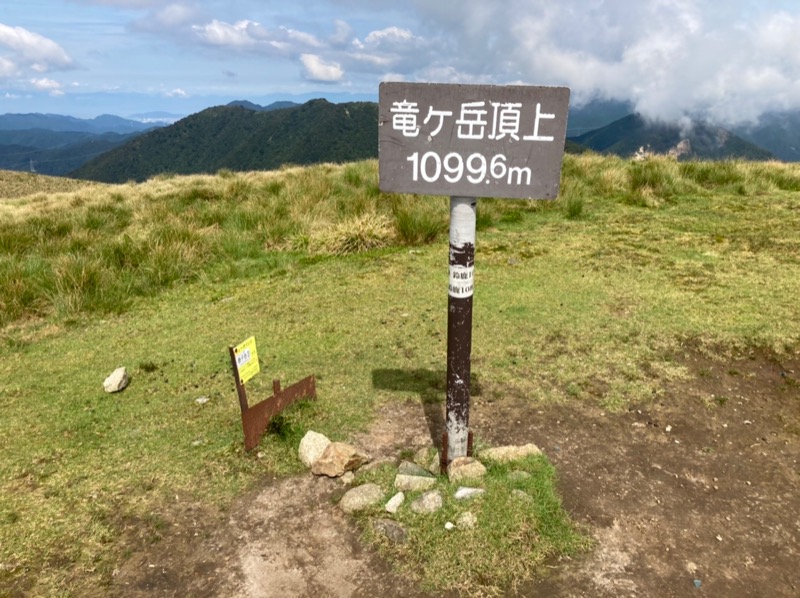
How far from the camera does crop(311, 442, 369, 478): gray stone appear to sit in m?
3.31

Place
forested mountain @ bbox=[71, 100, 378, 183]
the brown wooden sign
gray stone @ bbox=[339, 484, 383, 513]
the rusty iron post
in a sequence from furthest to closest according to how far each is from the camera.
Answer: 1. forested mountain @ bbox=[71, 100, 378, 183]
2. gray stone @ bbox=[339, 484, 383, 513]
3. the rusty iron post
4. the brown wooden sign

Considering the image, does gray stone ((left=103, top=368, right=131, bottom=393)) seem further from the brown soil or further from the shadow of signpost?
the shadow of signpost

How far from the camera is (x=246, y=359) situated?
3.41 m

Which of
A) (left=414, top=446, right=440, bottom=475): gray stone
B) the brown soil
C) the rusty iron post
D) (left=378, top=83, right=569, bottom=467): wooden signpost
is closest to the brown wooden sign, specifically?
(left=378, top=83, right=569, bottom=467): wooden signpost

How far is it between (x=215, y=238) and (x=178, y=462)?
5817 mm

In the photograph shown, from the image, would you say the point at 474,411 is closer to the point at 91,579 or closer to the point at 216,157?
the point at 91,579

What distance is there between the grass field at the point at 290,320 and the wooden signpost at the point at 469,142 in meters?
1.98

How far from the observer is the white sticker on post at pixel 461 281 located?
280 centimetres

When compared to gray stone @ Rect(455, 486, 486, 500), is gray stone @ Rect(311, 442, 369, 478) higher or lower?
lower

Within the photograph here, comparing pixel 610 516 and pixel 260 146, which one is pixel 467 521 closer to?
Answer: pixel 610 516

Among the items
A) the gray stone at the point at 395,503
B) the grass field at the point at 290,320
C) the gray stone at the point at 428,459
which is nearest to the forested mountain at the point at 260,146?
the grass field at the point at 290,320

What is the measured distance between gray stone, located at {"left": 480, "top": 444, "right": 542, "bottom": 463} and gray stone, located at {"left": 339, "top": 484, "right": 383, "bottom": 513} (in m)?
0.70

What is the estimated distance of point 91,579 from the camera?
8.66ft

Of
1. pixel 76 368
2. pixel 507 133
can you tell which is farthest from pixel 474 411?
pixel 76 368
